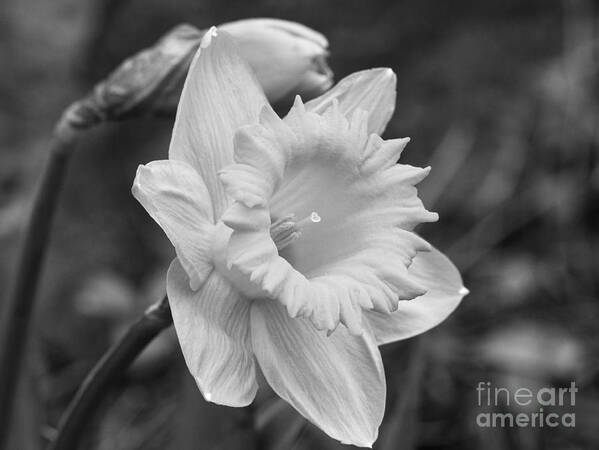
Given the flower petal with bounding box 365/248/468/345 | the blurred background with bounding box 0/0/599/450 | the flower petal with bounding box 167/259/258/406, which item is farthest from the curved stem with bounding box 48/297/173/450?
the blurred background with bounding box 0/0/599/450

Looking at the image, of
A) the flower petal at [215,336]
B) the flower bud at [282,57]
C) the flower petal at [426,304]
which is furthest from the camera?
the flower bud at [282,57]

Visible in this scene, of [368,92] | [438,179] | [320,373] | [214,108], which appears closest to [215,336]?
[320,373]

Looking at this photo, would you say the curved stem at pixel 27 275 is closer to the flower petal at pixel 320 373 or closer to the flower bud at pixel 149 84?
the flower bud at pixel 149 84

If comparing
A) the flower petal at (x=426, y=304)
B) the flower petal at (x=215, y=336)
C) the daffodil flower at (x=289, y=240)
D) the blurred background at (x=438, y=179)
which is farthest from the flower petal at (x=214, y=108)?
the blurred background at (x=438, y=179)

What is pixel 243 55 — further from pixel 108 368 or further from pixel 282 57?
pixel 108 368

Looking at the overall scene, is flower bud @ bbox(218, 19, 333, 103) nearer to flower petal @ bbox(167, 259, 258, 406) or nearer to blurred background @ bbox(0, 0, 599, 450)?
flower petal @ bbox(167, 259, 258, 406)

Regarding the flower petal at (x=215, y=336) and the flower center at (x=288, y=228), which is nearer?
the flower petal at (x=215, y=336)

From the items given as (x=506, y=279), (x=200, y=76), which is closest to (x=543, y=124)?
(x=506, y=279)
